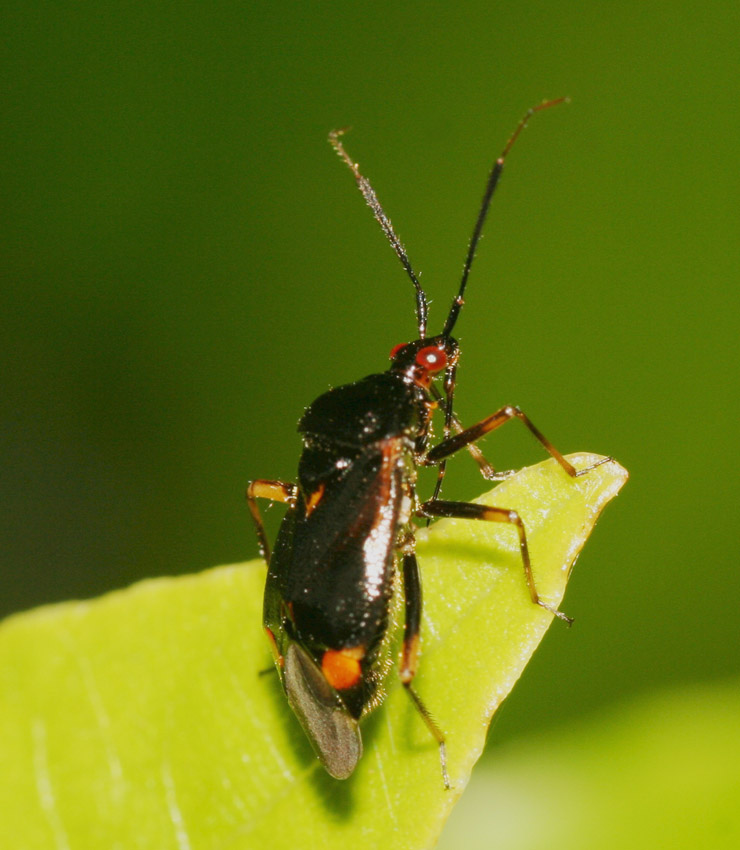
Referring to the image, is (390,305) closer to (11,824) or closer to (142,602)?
(142,602)

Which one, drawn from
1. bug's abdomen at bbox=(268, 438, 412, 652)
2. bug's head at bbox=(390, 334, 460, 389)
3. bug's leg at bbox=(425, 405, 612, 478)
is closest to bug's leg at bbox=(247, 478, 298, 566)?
bug's abdomen at bbox=(268, 438, 412, 652)

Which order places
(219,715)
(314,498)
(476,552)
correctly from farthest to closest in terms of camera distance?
(314,498) → (476,552) → (219,715)

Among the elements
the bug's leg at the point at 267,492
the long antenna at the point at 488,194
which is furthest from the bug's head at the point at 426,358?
the bug's leg at the point at 267,492

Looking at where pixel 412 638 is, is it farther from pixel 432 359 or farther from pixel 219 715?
pixel 432 359

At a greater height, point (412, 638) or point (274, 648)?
point (274, 648)

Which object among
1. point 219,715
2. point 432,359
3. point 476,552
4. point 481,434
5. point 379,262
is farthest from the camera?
point 379,262

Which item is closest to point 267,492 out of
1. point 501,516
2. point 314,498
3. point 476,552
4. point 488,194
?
point 314,498
